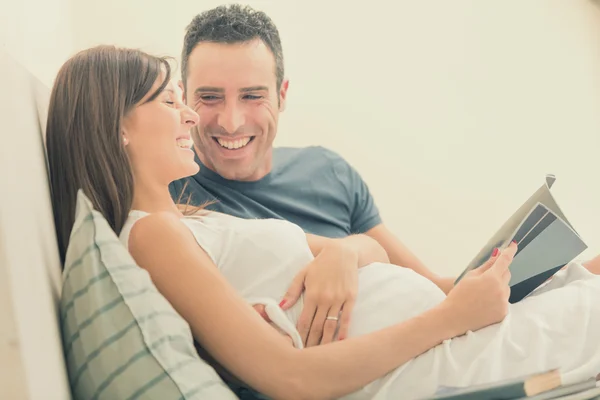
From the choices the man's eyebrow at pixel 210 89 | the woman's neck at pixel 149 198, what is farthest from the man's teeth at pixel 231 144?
the woman's neck at pixel 149 198

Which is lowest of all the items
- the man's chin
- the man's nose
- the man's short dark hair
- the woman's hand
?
the woman's hand

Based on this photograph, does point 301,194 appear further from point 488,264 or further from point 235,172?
point 488,264

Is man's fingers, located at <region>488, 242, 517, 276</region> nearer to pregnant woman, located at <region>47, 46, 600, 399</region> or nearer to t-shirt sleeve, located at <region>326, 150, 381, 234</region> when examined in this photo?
pregnant woman, located at <region>47, 46, 600, 399</region>

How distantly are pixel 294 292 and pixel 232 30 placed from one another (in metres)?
0.81

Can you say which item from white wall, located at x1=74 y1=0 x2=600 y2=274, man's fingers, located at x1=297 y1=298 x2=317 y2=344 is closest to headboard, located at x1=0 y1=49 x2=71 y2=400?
man's fingers, located at x1=297 y1=298 x2=317 y2=344

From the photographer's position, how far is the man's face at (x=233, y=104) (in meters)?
1.55

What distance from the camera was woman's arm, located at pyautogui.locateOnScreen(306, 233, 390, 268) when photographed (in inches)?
46.1

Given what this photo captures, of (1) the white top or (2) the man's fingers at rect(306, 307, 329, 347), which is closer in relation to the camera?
(1) the white top

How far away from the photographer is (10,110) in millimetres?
762

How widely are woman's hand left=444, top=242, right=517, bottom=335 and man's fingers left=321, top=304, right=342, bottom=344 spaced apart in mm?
175

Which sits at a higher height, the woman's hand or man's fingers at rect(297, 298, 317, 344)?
the woman's hand

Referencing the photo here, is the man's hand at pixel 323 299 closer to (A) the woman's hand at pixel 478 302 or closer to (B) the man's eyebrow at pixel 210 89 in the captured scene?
(A) the woman's hand at pixel 478 302

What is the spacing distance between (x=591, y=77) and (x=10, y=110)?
2048 millimetres

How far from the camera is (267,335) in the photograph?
2.86 feet
